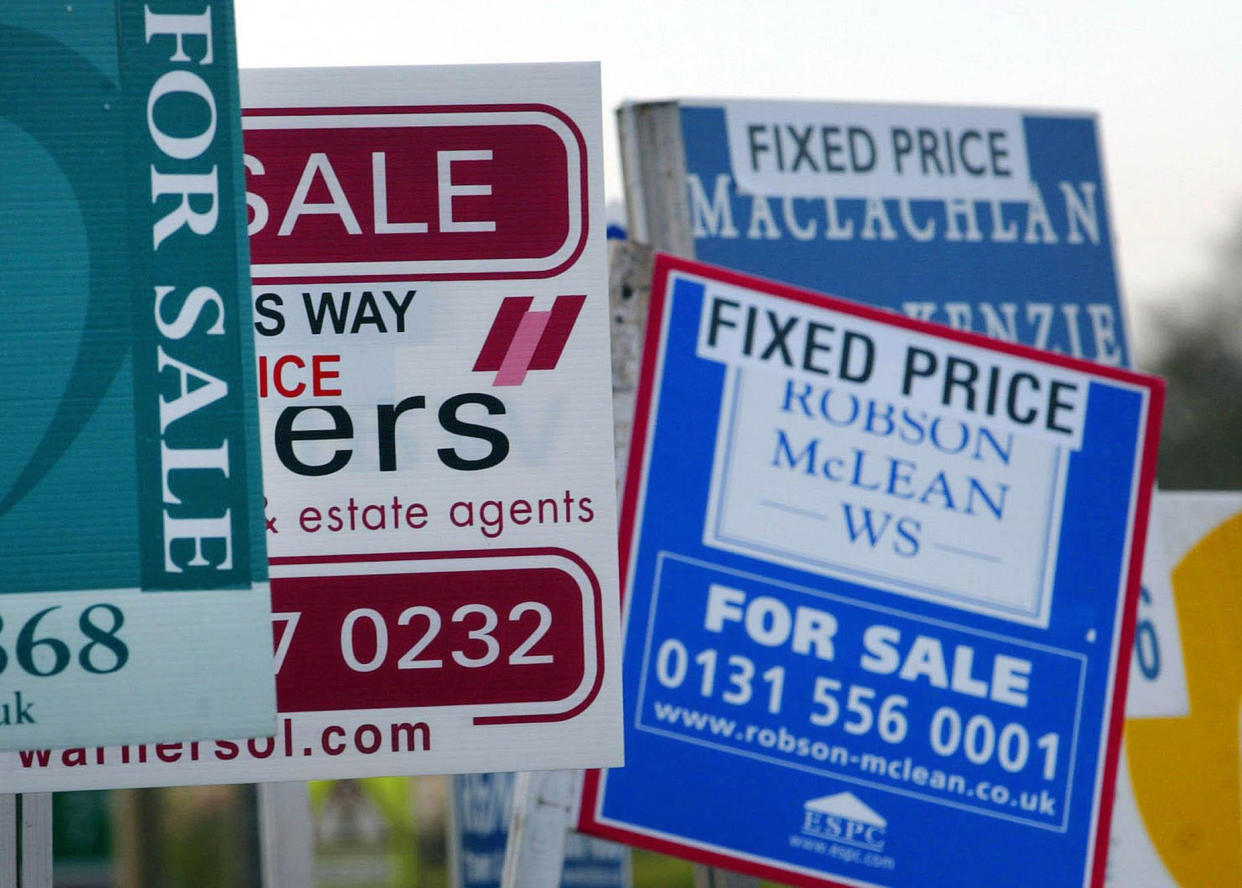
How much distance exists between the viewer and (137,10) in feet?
8.04

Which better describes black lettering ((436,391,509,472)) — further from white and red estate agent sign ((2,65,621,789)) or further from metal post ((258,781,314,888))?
metal post ((258,781,314,888))

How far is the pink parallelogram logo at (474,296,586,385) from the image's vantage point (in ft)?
9.60

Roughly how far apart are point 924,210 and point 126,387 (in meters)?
3.61

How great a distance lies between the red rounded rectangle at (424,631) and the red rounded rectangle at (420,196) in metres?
0.48

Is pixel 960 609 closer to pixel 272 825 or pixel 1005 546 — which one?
pixel 1005 546

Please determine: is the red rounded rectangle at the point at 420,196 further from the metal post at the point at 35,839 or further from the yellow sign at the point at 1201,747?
the yellow sign at the point at 1201,747

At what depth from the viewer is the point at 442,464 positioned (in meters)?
2.92

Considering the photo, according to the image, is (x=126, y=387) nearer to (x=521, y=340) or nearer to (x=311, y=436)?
(x=311, y=436)

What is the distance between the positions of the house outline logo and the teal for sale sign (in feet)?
6.75

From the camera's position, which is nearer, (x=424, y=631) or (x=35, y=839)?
(x=424, y=631)

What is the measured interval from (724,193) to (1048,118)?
117cm

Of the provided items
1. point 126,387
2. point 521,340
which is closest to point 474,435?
point 521,340

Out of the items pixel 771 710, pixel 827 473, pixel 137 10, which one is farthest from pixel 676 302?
pixel 137 10

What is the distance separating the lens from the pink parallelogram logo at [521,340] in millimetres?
2926
